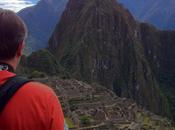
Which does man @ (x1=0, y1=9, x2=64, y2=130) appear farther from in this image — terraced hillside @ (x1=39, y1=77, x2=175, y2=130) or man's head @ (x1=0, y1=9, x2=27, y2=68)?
terraced hillside @ (x1=39, y1=77, x2=175, y2=130)

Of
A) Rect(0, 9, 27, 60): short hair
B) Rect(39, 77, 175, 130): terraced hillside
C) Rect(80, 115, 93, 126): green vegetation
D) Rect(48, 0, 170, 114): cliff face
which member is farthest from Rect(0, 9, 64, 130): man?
Rect(48, 0, 170, 114): cliff face

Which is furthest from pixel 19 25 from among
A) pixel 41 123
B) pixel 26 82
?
pixel 41 123

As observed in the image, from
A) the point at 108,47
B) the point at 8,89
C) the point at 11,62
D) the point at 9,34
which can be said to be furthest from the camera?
the point at 108,47

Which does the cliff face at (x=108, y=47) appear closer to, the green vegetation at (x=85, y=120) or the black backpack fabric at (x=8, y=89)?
the green vegetation at (x=85, y=120)

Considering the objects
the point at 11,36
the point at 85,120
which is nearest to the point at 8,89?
the point at 11,36

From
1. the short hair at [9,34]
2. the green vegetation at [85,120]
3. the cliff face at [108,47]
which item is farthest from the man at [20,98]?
the cliff face at [108,47]

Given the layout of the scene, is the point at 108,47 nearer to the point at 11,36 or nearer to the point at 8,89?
the point at 11,36

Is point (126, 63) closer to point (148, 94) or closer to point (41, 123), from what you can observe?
point (148, 94)
